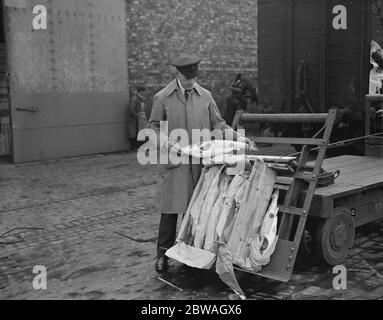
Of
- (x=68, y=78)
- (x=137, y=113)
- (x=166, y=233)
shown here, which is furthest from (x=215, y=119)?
(x=137, y=113)

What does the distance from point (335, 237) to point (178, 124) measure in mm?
1765

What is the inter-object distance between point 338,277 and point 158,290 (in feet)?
5.09

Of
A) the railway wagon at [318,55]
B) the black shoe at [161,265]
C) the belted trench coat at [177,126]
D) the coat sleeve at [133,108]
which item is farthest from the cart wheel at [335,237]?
the coat sleeve at [133,108]

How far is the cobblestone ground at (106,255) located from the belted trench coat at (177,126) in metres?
0.68

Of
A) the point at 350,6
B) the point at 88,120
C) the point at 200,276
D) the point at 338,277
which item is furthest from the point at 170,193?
the point at 88,120

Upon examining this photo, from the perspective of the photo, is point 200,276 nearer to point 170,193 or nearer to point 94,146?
point 170,193

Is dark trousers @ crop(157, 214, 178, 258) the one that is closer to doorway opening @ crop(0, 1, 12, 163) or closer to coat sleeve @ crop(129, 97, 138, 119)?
doorway opening @ crop(0, 1, 12, 163)

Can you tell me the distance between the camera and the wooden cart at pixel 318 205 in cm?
420

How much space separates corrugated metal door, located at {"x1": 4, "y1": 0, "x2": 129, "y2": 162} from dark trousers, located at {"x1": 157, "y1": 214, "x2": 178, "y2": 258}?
728 cm

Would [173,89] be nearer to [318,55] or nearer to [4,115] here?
[318,55]

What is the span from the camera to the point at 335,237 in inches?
186

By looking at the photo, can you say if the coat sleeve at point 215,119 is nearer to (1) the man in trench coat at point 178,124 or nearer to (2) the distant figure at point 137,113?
(1) the man in trench coat at point 178,124

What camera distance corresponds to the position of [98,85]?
12.3 metres

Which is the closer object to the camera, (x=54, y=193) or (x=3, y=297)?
(x=3, y=297)
